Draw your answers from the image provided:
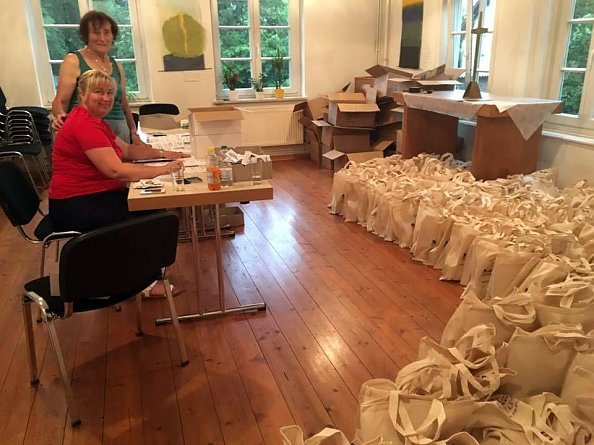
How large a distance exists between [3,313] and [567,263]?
111 inches

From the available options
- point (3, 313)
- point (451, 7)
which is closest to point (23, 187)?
point (3, 313)

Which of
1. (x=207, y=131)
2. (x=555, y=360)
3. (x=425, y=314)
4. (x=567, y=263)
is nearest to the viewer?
(x=555, y=360)

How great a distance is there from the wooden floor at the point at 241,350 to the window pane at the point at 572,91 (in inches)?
68.1

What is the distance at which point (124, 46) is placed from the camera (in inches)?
229

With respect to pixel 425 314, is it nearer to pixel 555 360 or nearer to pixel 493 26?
pixel 555 360

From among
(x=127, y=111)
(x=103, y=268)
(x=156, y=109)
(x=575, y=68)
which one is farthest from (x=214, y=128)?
(x=575, y=68)

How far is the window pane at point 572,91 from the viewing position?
12.4ft

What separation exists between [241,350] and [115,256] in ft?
2.80

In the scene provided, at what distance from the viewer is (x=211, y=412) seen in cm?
196

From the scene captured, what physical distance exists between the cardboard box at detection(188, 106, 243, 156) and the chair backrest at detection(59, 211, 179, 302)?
1.17 meters

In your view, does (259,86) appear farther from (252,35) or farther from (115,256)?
(115,256)

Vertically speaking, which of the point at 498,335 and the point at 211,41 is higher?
the point at 211,41

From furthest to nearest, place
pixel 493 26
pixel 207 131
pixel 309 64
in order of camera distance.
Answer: pixel 309 64, pixel 493 26, pixel 207 131

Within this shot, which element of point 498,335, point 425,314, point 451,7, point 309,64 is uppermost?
point 451,7
